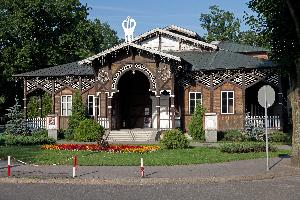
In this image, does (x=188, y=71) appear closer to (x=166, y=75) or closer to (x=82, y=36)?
(x=166, y=75)

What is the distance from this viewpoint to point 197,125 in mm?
29234

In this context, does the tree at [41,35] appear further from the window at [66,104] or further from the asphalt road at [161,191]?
the asphalt road at [161,191]

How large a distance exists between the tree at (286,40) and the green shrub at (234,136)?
266 inches

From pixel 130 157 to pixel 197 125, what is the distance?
34.1 ft

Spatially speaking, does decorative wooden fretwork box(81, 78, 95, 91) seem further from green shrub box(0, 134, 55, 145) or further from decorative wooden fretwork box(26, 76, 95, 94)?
green shrub box(0, 134, 55, 145)

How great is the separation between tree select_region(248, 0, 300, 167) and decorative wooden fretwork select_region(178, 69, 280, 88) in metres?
7.21

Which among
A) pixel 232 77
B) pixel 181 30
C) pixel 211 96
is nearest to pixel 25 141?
pixel 211 96

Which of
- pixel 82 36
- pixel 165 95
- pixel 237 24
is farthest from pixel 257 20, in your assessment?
pixel 237 24

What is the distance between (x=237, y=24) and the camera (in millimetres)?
85875

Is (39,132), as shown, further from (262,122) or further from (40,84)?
(262,122)

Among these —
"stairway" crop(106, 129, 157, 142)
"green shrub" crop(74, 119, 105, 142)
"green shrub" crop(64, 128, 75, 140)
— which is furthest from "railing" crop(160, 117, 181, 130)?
"green shrub" crop(64, 128, 75, 140)

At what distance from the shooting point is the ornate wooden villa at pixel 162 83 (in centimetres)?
3056

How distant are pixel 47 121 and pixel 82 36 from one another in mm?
26547

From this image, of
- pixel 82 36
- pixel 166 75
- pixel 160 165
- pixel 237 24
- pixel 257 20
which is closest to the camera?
pixel 160 165
